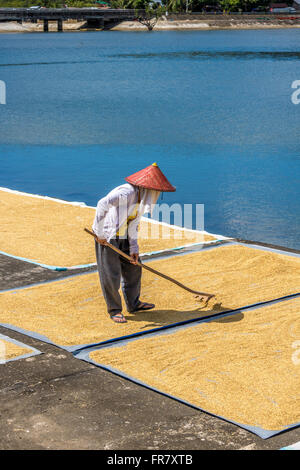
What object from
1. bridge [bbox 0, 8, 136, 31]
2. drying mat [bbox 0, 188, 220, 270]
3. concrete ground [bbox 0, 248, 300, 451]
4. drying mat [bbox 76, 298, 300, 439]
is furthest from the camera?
bridge [bbox 0, 8, 136, 31]

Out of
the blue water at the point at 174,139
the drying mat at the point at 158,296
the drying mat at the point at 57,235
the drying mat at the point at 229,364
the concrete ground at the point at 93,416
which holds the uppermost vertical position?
the concrete ground at the point at 93,416

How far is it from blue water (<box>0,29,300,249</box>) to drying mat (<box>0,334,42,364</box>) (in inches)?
235

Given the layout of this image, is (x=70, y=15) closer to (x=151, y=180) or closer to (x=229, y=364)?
(x=151, y=180)

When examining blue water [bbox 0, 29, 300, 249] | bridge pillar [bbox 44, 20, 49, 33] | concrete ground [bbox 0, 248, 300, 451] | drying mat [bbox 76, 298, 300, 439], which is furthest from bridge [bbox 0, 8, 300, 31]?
concrete ground [bbox 0, 248, 300, 451]

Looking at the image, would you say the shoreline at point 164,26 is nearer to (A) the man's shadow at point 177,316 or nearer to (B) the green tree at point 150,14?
(B) the green tree at point 150,14

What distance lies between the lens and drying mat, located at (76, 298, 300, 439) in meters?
5.23

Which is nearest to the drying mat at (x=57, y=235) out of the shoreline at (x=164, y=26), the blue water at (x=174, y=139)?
the blue water at (x=174, y=139)

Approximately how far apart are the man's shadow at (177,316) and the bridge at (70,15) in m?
116

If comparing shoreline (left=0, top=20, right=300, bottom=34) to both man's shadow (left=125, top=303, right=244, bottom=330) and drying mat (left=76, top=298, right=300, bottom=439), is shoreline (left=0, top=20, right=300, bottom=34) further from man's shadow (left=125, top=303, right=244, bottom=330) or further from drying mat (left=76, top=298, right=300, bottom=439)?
drying mat (left=76, top=298, right=300, bottom=439)

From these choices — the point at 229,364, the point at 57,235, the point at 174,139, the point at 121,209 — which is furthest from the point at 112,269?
the point at 174,139

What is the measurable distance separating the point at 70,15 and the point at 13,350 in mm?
123931

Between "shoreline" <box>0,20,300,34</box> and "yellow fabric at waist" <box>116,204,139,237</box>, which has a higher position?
"yellow fabric at waist" <box>116,204,139,237</box>

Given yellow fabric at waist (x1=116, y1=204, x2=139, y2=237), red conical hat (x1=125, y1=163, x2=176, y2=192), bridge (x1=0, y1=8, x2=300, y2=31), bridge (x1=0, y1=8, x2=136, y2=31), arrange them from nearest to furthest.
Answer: red conical hat (x1=125, y1=163, x2=176, y2=192) < yellow fabric at waist (x1=116, y1=204, x2=139, y2=237) < bridge (x1=0, y1=8, x2=136, y2=31) < bridge (x1=0, y1=8, x2=300, y2=31)

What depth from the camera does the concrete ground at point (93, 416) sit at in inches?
186
